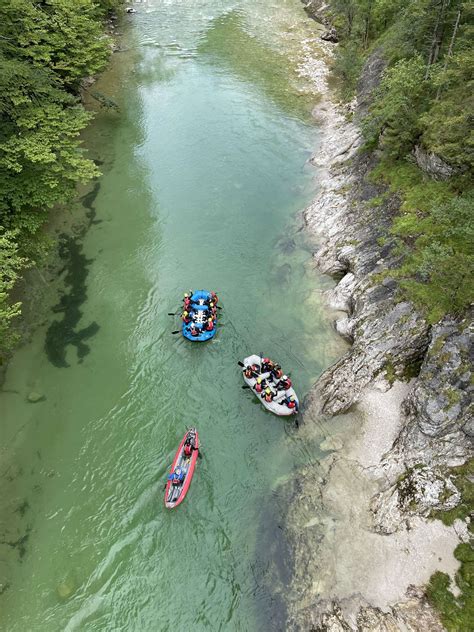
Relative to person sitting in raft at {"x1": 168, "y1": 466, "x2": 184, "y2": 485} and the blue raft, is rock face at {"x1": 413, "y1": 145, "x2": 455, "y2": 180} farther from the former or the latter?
person sitting in raft at {"x1": 168, "y1": 466, "x2": 184, "y2": 485}

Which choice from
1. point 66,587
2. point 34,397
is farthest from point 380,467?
point 34,397

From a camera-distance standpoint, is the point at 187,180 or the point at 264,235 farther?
the point at 187,180

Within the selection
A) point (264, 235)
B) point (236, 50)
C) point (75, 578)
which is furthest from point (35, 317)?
point (236, 50)

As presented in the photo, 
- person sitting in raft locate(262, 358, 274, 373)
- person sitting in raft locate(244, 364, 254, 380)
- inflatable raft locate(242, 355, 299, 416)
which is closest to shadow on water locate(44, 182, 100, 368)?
person sitting in raft locate(244, 364, 254, 380)

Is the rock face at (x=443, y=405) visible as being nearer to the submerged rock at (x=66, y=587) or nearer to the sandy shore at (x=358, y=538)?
the sandy shore at (x=358, y=538)

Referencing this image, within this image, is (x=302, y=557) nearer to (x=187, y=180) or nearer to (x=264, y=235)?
(x=264, y=235)

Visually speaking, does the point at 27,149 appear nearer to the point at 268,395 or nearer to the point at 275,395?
the point at 268,395
